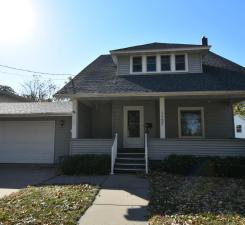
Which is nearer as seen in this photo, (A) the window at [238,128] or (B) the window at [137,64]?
(B) the window at [137,64]

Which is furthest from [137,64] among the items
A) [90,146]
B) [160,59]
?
[90,146]

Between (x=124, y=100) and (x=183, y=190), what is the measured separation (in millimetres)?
6634

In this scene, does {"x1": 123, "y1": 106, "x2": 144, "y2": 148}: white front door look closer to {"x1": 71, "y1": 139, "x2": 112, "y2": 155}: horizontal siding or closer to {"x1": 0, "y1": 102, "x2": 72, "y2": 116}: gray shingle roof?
{"x1": 71, "y1": 139, "x2": 112, "y2": 155}: horizontal siding

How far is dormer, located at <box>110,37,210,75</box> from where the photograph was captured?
13.3 m

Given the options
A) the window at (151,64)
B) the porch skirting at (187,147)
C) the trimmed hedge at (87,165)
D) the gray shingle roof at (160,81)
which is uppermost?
the window at (151,64)

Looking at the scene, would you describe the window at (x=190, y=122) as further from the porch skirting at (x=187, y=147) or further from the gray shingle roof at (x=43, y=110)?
the gray shingle roof at (x=43, y=110)

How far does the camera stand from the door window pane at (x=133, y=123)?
43.4 feet

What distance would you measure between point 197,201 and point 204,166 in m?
3.95

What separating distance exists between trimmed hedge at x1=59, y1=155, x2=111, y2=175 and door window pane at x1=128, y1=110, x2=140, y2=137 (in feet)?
9.03

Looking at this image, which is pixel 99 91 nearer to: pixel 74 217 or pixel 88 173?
pixel 88 173

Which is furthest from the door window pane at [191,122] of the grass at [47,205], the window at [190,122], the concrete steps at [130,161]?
the grass at [47,205]

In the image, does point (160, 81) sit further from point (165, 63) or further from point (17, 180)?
point (17, 180)

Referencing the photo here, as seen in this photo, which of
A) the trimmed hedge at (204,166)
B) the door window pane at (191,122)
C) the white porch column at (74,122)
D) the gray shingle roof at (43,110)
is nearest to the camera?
the trimmed hedge at (204,166)

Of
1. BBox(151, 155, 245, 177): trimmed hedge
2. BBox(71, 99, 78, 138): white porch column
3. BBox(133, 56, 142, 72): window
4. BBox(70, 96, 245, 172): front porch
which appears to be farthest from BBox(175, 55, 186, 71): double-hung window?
BBox(71, 99, 78, 138): white porch column
